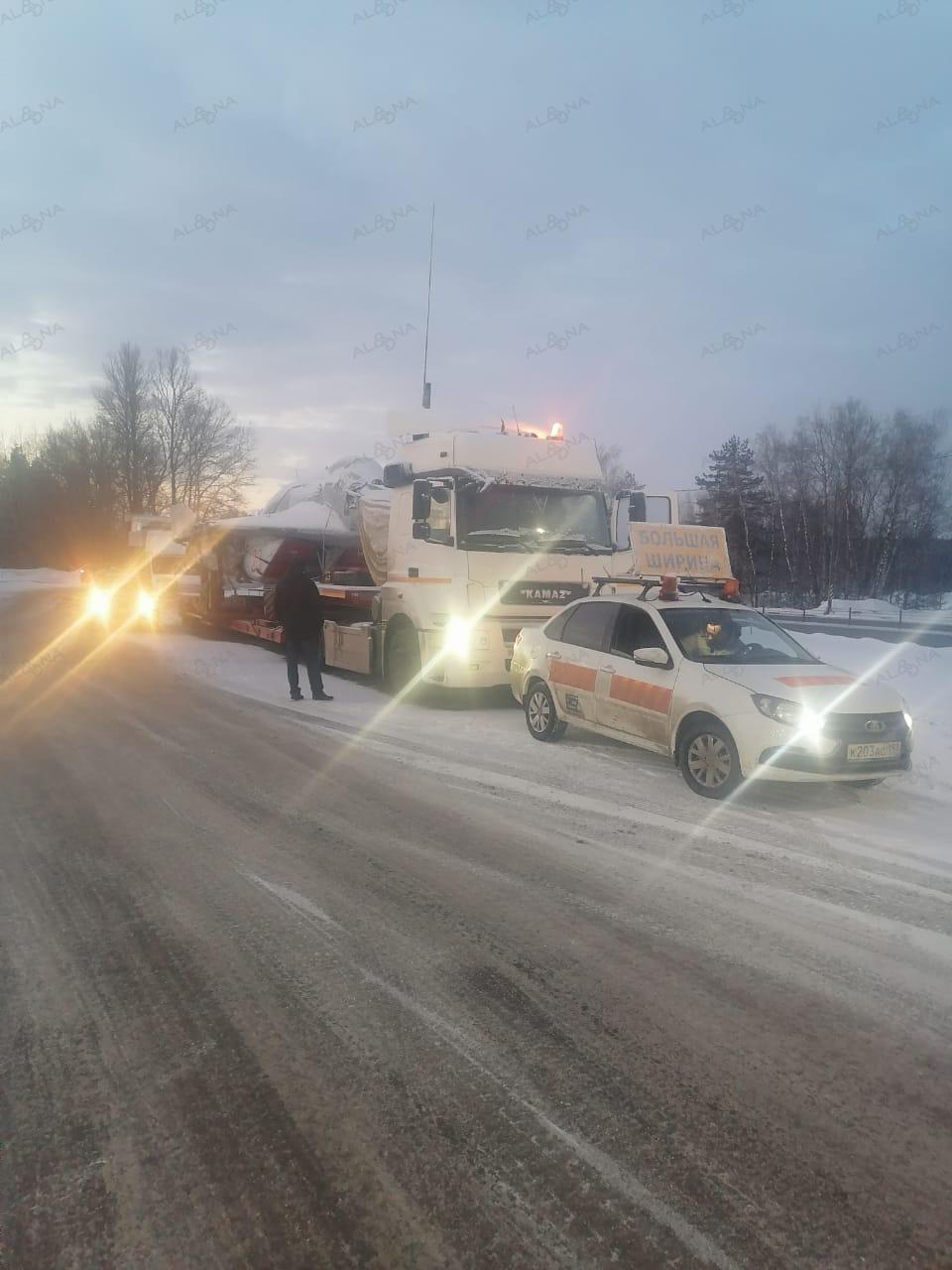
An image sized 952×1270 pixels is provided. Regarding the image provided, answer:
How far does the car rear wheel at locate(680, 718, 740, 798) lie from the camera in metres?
6.29

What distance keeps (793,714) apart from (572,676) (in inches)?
95.6

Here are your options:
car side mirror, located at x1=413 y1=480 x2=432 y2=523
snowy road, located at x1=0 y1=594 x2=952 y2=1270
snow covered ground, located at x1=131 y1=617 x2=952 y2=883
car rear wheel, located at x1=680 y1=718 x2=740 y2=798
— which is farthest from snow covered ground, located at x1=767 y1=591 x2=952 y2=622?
snowy road, located at x1=0 y1=594 x2=952 y2=1270

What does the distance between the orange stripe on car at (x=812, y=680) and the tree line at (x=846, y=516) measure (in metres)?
40.0

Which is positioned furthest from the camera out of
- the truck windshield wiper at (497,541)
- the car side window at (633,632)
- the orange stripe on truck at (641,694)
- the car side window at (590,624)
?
the truck windshield wiper at (497,541)

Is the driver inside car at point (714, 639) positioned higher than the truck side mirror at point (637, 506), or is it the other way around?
the truck side mirror at point (637, 506)

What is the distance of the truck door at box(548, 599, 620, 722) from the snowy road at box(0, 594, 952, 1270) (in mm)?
1562

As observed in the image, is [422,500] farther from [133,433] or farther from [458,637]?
[133,433]

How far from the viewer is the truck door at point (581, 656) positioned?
307 inches

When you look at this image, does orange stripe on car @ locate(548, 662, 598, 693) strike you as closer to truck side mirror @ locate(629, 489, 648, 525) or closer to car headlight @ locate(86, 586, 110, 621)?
truck side mirror @ locate(629, 489, 648, 525)

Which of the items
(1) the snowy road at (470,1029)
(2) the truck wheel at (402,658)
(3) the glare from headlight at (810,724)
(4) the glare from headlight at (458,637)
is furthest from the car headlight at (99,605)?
(3) the glare from headlight at (810,724)

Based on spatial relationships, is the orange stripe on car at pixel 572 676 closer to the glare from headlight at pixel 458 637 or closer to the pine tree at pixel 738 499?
the glare from headlight at pixel 458 637

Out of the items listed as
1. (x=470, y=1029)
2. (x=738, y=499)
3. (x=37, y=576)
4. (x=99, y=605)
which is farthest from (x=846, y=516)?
(x=37, y=576)

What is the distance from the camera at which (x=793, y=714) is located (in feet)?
20.0

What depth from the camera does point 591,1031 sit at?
314 cm
